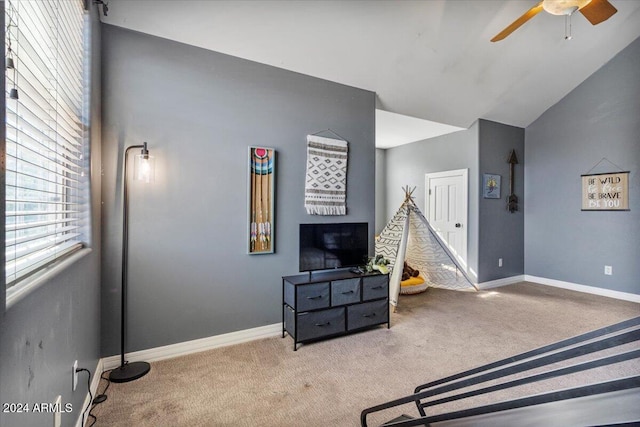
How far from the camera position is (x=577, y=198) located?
4734mm

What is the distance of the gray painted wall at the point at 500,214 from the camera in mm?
4879

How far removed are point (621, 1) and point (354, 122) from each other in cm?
329

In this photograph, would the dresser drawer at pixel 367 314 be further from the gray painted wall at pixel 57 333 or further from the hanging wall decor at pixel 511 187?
the hanging wall decor at pixel 511 187

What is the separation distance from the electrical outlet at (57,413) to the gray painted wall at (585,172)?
6.13 meters

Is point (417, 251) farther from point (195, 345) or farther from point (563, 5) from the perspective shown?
point (195, 345)

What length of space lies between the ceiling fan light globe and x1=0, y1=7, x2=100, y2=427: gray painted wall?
11.6ft

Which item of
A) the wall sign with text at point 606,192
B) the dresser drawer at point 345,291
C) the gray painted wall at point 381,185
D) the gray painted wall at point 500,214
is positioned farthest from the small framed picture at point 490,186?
the dresser drawer at point 345,291

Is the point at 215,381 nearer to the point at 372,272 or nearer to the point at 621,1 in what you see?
the point at 372,272

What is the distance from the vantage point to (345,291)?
2.99m

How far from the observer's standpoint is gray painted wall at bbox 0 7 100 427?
93cm

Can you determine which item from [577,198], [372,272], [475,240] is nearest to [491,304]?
[475,240]

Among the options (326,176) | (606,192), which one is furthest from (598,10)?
(606,192)

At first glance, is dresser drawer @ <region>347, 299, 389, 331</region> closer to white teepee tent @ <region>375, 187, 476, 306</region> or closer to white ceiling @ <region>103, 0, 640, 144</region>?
white teepee tent @ <region>375, 187, 476, 306</region>

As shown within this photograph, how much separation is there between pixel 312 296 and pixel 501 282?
380 cm
